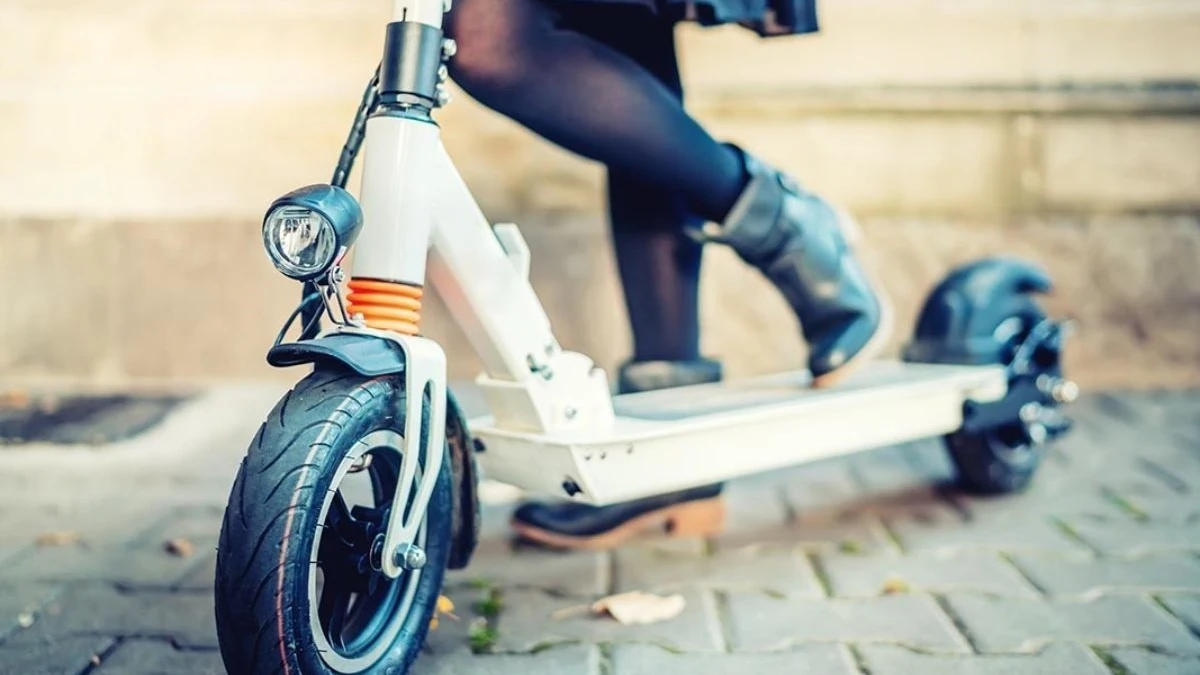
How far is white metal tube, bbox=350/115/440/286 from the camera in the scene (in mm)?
1417

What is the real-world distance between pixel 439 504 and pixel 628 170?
628 mm

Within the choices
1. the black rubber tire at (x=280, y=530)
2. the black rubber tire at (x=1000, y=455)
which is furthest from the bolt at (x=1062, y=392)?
the black rubber tire at (x=280, y=530)

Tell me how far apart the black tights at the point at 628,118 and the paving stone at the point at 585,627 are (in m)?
0.53

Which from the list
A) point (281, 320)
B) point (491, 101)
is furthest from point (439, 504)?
point (281, 320)

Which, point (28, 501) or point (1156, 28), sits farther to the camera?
point (1156, 28)

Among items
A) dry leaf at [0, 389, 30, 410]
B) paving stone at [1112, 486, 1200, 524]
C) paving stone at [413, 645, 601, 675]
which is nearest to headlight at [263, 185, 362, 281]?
paving stone at [413, 645, 601, 675]

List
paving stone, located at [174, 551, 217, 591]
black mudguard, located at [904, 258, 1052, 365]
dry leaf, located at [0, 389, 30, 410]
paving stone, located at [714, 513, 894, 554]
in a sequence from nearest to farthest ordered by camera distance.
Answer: paving stone, located at [174, 551, 217, 591]
paving stone, located at [714, 513, 894, 554]
black mudguard, located at [904, 258, 1052, 365]
dry leaf, located at [0, 389, 30, 410]

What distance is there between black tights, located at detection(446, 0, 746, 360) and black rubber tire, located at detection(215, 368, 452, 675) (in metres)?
0.56

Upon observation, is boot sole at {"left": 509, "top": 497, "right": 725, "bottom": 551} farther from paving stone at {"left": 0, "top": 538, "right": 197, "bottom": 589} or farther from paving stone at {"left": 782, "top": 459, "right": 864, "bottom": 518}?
paving stone at {"left": 0, "top": 538, "right": 197, "bottom": 589}

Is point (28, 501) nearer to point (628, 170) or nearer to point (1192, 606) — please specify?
point (628, 170)

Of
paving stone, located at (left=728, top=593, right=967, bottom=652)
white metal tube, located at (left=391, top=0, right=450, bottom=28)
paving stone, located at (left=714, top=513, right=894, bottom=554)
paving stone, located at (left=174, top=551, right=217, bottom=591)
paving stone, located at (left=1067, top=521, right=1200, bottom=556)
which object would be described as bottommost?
paving stone, located at (left=1067, top=521, right=1200, bottom=556)

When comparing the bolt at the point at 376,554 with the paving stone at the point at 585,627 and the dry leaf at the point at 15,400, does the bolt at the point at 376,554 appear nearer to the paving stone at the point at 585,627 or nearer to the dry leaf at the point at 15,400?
the paving stone at the point at 585,627

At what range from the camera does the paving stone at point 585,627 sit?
66.0 inches

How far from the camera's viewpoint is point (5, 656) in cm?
160
